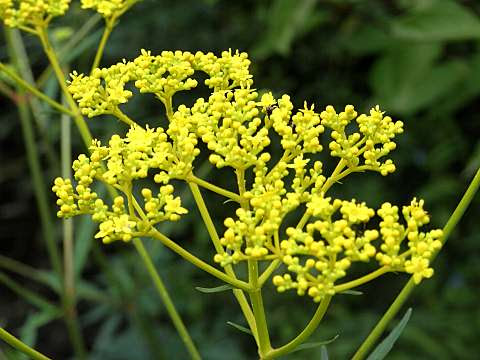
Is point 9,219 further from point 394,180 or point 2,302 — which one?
point 394,180

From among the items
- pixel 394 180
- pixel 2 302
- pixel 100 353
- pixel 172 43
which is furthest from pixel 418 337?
pixel 2 302

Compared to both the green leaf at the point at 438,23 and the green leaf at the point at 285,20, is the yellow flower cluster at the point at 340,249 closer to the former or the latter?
the green leaf at the point at 438,23

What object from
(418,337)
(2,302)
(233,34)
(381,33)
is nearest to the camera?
(418,337)

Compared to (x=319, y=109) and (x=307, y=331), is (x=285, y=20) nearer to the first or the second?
(x=319, y=109)

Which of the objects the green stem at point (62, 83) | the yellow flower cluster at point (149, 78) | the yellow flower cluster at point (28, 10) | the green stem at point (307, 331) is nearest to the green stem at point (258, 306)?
the green stem at point (307, 331)

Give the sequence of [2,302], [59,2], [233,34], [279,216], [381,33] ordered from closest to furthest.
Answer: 1. [279,216]
2. [59,2]
3. [381,33]
4. [233,34]
5. [2,302]

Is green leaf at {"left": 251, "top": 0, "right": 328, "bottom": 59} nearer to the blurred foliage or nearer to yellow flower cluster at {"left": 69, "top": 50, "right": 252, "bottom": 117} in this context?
the blurred foliage
